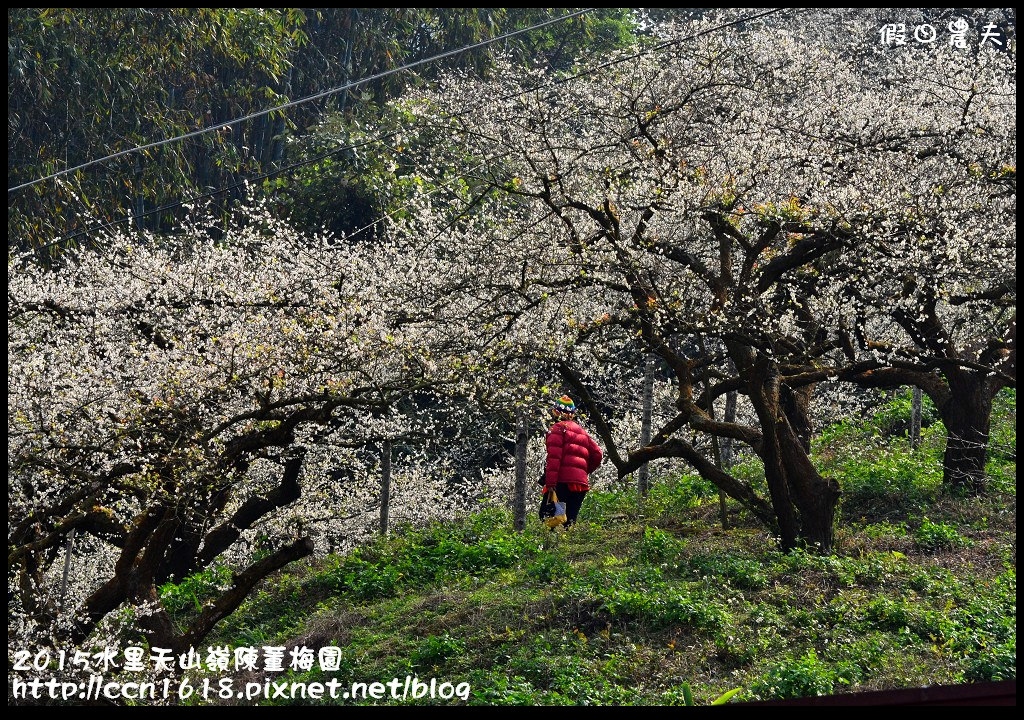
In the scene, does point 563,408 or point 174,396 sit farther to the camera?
point 563,408

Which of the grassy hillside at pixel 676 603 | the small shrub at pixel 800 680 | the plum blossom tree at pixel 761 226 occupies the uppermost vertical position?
the plum blossom tree at pixel 761 226

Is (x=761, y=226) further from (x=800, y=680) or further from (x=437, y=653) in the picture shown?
(x=437, y=653)

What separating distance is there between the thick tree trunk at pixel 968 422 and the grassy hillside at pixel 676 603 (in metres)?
0.31

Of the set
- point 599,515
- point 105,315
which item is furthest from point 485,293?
point 599,515

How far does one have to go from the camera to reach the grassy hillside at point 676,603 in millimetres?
8695

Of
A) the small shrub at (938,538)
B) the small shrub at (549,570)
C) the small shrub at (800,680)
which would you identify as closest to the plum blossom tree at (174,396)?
the small shrub at (549,570)

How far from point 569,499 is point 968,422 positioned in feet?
17.0

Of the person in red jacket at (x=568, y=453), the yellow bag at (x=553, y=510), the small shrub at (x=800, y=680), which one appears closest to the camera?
the small shrub at (x=800, y=680)

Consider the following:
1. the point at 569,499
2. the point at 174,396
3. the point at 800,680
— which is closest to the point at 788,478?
the point at 569,499

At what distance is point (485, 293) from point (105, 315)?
4222 mm

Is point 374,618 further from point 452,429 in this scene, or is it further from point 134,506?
point 452,429

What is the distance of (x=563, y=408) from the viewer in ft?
40.7

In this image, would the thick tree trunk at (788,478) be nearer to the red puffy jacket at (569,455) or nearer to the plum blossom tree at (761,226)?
the plum blossom tree at (761,226)

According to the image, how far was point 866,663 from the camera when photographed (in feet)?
28.7
